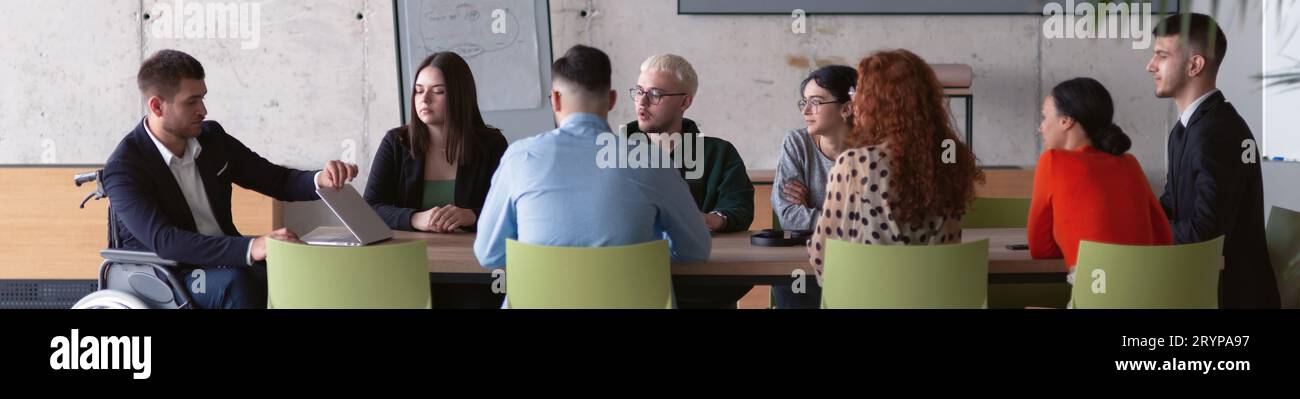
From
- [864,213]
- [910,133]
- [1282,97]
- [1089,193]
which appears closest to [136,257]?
[864,213]

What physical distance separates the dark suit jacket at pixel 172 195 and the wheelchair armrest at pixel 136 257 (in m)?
0.02

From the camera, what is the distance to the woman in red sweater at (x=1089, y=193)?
286 cm

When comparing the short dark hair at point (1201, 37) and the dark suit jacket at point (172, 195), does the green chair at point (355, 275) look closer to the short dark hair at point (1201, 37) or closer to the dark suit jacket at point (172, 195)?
the dark suit jacket at point (172, 195)

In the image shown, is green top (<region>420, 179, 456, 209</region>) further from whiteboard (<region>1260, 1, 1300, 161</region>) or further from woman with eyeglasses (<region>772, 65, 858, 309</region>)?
whiteboard (<region>1260, 1, 1300, 161</region>)

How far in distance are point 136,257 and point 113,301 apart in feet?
0.45

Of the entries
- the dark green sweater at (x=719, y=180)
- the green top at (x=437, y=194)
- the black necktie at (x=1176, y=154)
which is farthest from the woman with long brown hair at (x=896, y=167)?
the green top at (x=437, y=194)

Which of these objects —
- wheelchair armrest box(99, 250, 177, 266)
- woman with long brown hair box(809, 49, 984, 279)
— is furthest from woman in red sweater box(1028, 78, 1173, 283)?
wheelchair armrest box(99, 250, 177, 266)

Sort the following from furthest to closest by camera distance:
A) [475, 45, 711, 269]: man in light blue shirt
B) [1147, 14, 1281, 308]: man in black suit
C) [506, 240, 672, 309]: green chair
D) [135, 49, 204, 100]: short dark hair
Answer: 1. [1147, 14, 1281, 308]: man in black suit
2. [135, 49, 204, 100]: short dark hair
3. [475, 45, 711, 269]: man in light blue shirt
4. [506, 240, 672, 309]: green chair

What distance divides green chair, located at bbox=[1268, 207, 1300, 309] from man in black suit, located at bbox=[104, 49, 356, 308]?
2.88m

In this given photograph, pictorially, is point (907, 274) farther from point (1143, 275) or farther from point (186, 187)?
point (186, 187)

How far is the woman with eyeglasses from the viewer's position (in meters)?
3.55

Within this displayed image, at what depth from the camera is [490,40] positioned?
5.85 metres

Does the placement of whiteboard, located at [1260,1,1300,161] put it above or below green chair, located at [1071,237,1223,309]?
above
